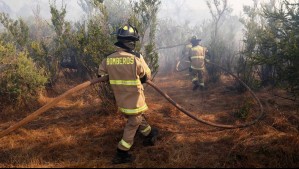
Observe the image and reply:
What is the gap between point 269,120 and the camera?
209 inches

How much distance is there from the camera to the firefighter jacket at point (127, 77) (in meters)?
3.92

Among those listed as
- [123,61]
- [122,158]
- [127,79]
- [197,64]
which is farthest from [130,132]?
[197,64]

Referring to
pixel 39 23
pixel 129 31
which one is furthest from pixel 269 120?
pixel 39 23

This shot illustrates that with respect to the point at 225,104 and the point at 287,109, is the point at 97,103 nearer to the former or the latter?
the point at 225,104

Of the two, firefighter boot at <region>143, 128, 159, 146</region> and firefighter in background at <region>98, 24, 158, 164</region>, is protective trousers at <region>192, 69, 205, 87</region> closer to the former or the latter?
firefighter boot at <region>143, 128, 159, 146</region>

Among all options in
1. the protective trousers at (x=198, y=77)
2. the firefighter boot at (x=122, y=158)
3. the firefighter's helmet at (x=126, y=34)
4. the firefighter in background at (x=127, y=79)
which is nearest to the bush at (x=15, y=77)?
the firefighter in background at (x=127, y=79)

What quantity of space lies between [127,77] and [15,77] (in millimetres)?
3951

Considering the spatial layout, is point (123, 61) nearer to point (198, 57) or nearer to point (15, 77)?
point (15, 77)

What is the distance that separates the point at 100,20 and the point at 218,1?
8478 mm

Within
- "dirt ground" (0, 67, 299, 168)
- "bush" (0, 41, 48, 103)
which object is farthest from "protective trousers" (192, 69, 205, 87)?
"bush" (0, 41, 48, 103)

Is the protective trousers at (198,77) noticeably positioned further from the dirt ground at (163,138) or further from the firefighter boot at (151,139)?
the firefighter boot at (151,139)

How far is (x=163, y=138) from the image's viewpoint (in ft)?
15.5

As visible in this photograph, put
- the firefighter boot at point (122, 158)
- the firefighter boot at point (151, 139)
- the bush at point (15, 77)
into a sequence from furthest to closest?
the bush at point (15, 77) → the firefighter boot at point (151, 139) → the firefighter boot at point (122, 158)

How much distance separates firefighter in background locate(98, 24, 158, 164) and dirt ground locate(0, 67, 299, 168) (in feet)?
1.08
